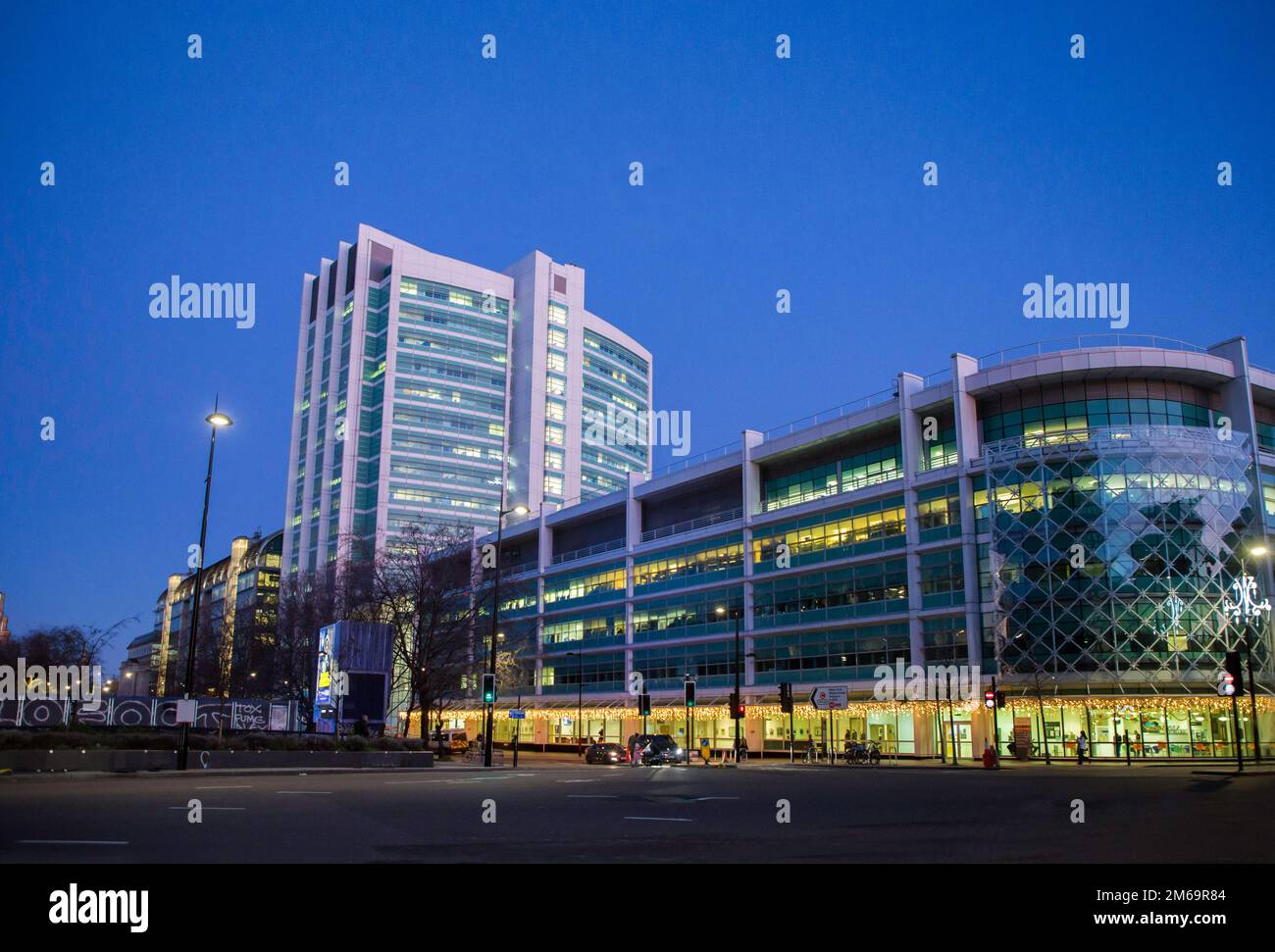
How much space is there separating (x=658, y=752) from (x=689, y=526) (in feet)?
109

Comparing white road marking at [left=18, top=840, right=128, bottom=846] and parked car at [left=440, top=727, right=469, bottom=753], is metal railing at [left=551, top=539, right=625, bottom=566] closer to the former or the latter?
parked car at [left=440, top=727, right=469, bottom=753]

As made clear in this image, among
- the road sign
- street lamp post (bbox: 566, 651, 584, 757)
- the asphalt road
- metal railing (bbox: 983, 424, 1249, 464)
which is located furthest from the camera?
street lamp post (bbox: 566, 651, 584, 757)

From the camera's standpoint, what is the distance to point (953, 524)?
62.1m

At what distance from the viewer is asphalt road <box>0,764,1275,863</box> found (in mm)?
11195

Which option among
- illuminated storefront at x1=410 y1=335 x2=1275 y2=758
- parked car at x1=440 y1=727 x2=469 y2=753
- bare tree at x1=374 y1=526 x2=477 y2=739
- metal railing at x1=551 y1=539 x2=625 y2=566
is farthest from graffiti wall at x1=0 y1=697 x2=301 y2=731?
metal railing at x1=551 y1=539 x2=625 y2=566

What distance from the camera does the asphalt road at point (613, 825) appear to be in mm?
11195

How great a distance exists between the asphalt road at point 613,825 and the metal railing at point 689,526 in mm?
54977

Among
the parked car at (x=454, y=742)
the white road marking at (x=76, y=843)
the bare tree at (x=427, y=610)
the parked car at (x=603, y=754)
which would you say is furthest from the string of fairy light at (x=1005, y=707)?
the white road marking at (x=76, y=843)

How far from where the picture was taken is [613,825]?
15.1 m

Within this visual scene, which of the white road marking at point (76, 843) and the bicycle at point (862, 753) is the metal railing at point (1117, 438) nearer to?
the bicycle at point (862, 753)

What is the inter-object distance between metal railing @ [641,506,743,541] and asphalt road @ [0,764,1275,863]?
54977 millimetres
